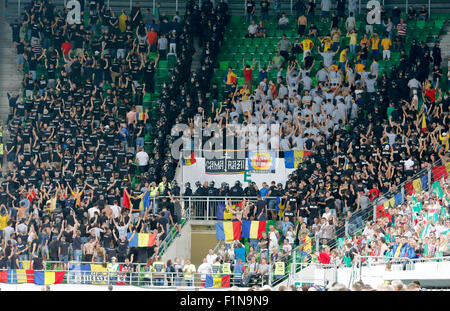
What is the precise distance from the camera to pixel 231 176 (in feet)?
102

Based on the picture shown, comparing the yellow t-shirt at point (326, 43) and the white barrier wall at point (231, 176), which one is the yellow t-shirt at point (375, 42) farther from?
the white barrier wall at point (231, 176)

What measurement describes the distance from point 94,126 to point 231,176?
18.3 ft

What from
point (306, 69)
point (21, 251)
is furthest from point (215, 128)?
point (21, 251)

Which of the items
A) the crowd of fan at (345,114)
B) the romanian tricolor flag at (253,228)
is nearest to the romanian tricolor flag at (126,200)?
the crowd of fan at (345,114)

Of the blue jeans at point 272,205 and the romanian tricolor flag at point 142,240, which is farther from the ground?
the blue jeans at point 272,205

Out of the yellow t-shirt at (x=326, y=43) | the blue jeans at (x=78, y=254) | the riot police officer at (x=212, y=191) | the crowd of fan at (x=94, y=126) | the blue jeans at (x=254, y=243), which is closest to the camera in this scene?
the blue jeans at (x=78, y=254)

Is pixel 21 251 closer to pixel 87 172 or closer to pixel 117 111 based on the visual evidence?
pixel 87 172

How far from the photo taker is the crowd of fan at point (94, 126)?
1134 inches

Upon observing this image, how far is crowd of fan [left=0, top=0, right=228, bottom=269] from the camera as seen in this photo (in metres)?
28.8

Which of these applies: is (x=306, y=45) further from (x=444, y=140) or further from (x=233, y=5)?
(x=444, y=140)

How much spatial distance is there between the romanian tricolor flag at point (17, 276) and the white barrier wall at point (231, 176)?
6168 millimetres

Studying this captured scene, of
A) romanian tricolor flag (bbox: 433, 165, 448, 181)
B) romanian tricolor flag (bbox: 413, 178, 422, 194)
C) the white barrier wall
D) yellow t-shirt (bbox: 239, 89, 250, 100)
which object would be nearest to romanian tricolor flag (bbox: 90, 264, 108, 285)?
the white barrier wall

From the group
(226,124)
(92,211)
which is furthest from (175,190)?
(226,124)
